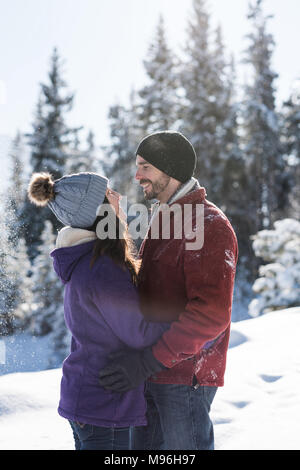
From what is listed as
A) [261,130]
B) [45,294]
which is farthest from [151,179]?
[261,130]

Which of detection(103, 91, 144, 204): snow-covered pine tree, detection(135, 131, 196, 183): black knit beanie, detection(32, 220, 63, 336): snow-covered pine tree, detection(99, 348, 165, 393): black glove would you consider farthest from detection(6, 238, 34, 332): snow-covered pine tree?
detection(99, 348, 165, 393): black glove

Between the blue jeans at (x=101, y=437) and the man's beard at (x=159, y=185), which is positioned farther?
the man's beard at (x=159, y=185)

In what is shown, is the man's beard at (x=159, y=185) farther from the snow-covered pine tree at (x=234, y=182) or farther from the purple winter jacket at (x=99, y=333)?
the snow-covered pine tree at (x=234, y=182)

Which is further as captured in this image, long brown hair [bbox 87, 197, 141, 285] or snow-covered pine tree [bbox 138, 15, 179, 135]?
snow-covered pine tree [bbox 138, 15, 179, 135]

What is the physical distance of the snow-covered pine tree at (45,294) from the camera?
1973 centimetres

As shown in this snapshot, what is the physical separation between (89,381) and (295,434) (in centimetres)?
216

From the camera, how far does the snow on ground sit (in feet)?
11.5

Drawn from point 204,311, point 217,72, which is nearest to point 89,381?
point 204,311

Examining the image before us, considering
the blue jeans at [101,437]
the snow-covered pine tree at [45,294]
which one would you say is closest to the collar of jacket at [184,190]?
the blue jeans at [101,437]

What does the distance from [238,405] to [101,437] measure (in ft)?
8.93

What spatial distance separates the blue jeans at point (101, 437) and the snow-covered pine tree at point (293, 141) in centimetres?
2428

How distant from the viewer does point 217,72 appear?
2359 cm

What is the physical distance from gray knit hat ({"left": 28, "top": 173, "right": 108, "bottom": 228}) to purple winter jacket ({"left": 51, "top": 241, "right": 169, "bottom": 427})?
19cm

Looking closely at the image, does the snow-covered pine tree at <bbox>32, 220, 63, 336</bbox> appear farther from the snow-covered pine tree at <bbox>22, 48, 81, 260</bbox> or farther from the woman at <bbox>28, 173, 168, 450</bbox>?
the woman at <bbox>28, 173, 168, 450</bbox>
